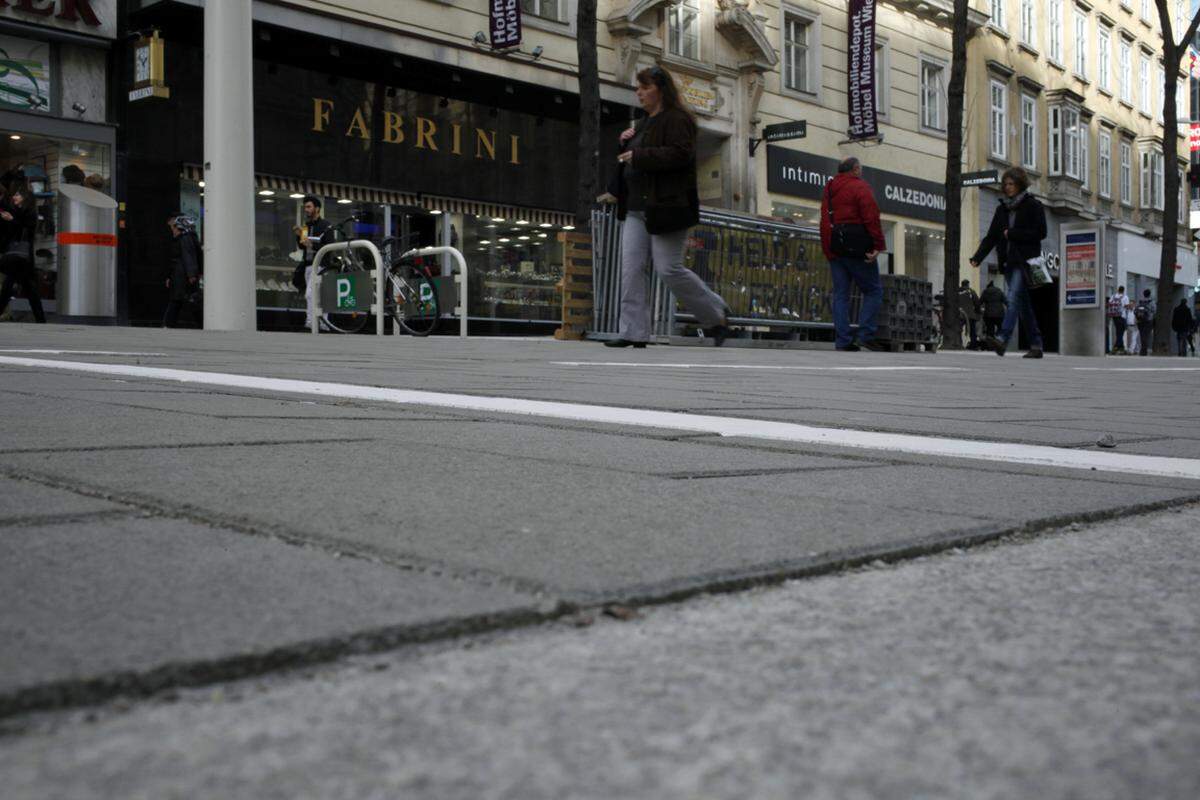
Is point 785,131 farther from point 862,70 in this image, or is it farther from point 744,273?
point 744,273

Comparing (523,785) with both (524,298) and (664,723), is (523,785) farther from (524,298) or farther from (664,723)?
(524,298)

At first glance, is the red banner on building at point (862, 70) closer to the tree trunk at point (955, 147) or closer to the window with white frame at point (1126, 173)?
the tree trunk at point (955, 147)

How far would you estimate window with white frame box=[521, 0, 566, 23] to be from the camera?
2052 centimetres

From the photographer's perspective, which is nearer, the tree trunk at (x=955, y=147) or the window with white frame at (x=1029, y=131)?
the tree trunk at (x=955, y=147)

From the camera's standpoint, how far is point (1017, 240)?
12.7 m

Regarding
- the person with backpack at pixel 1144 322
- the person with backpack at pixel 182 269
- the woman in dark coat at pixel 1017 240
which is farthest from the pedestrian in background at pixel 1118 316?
the person with backpack at pixel 182 269

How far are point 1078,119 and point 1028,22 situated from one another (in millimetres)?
3913

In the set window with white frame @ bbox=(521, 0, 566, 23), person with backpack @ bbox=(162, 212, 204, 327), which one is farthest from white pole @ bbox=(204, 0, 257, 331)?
window with white frame @ bbox=(521, 0, 566, 23)

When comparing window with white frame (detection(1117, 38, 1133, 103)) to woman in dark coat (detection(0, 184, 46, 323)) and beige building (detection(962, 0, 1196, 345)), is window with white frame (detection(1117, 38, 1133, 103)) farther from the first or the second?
woman in dark coat (detection(0, 184, 46, 323))

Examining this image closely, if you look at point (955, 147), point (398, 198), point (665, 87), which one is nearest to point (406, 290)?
point (665, 87)

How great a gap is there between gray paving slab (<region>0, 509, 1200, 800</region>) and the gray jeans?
8409 millimetres

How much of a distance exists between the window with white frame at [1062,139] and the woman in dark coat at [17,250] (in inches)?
1118

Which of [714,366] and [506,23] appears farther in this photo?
[506,23]

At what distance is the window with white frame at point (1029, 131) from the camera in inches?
1330
